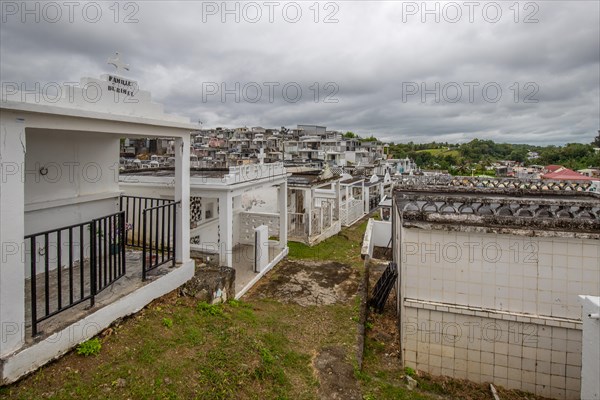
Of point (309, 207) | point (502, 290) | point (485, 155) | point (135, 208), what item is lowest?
point (502, 290)

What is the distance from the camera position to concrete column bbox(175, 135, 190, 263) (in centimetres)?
607

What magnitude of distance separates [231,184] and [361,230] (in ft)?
42.5

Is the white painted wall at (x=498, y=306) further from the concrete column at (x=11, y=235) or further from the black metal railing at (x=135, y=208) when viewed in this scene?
the concrete column at (x=11, y=235)

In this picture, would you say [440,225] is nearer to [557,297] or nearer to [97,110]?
[557,297]

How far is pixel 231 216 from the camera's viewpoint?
842 centimetres

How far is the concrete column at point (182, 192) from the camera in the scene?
6.07 meters

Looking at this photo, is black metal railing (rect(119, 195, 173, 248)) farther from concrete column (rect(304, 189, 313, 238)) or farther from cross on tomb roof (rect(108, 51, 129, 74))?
concrete column (rect(304, 189, 313, 238))

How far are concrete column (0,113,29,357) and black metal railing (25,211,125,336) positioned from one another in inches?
5.0

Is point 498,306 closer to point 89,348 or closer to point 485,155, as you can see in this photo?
point 89,348

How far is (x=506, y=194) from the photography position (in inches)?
319

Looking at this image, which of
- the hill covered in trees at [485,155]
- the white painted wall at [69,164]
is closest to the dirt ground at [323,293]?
the white painted wall at [69,164]

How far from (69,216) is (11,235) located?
276 cm

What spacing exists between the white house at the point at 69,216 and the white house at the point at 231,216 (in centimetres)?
205

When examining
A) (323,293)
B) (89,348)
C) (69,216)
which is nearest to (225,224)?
(323,293)
